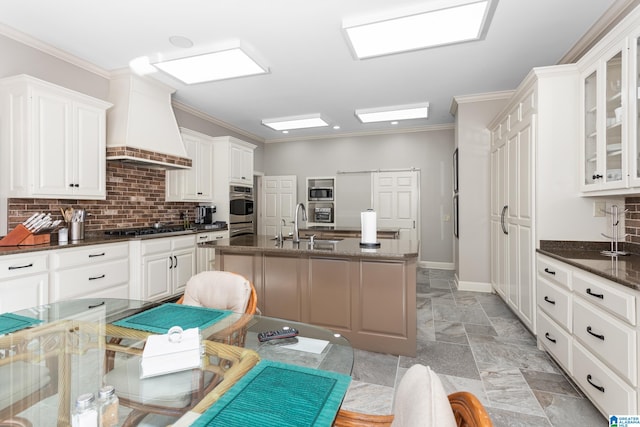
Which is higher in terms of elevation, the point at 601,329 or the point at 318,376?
the point at 318,376

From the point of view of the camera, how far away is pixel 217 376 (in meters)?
0.99

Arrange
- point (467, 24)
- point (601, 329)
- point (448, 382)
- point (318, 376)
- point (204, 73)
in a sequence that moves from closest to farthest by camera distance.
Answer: point (318, 376), point (601, 329), point (448, 382), point (467, 24), point (204, 73)

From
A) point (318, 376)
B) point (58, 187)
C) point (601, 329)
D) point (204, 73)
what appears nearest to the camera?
point (318, 376)

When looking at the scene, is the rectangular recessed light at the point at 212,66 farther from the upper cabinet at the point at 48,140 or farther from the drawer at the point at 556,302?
the drawer at the point at 556,302

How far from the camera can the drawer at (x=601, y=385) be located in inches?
60.5

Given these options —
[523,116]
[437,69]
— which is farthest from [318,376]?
[437,69]

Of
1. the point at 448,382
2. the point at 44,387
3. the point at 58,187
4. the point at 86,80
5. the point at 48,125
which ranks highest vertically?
the point at 86,80

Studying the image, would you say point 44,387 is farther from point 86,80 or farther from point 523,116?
point 523,116

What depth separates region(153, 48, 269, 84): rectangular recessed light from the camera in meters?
3.05

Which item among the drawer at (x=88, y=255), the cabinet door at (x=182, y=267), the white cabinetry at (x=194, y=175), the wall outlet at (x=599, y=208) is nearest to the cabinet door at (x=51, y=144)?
the drawer at (x=88, y=255)

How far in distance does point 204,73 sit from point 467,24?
2654 millimetres

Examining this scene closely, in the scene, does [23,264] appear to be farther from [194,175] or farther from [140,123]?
[194,175]

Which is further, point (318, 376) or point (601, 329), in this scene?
point (601, 329)

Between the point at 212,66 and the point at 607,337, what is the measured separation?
12.8 feet
